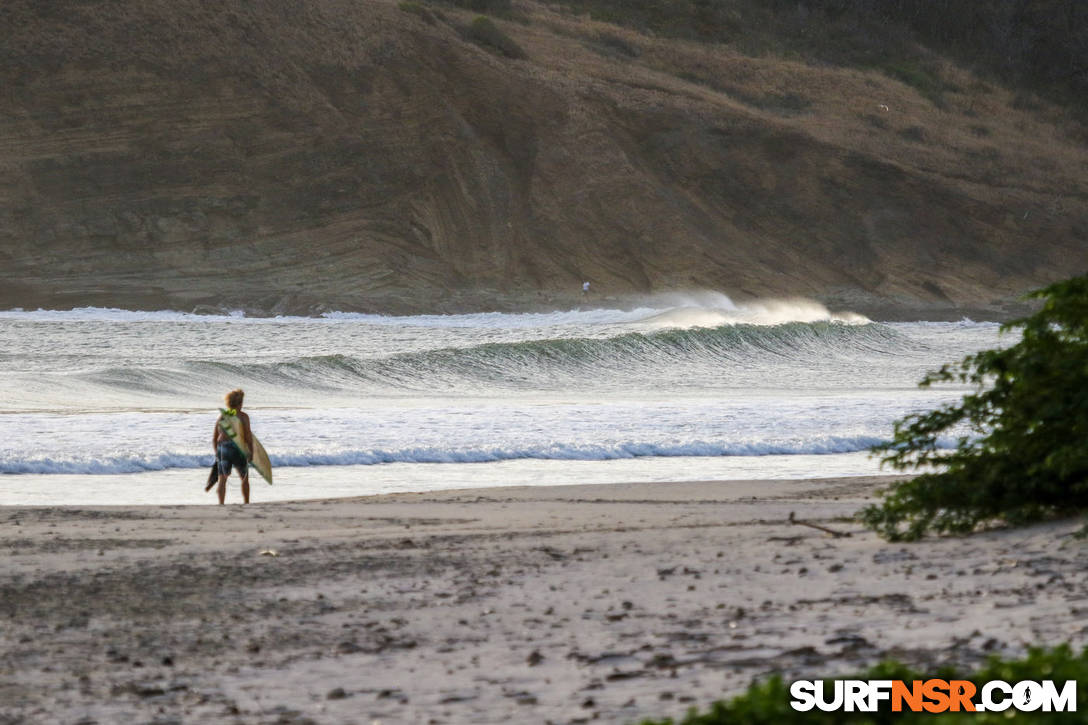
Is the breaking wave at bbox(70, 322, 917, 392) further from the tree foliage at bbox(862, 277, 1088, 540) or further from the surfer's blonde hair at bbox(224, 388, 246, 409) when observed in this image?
the tree foliage at bbox(862, 277, 1088, 540)

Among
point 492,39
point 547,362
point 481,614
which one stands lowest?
point 481,614

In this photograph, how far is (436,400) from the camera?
23.8m

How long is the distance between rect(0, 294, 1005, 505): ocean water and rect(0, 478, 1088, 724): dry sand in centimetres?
224

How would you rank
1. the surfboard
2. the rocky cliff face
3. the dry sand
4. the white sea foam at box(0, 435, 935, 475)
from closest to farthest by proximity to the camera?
the dry sand
the surfboard
the white sea foam at box(0, 435, 935, 475)
the rocky cliff face

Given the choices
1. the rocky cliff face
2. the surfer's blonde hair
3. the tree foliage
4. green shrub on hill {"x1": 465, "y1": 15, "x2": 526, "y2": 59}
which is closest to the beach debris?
the tree foliage

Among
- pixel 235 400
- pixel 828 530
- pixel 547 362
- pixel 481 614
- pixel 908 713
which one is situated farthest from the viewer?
pixel 547 362

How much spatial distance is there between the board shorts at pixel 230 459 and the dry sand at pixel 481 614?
2243 millimetres

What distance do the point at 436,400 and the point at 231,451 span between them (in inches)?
479

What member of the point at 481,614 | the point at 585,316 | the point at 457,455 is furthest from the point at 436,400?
the point at 585,316

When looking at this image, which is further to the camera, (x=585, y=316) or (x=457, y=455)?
(x=585, y=316)

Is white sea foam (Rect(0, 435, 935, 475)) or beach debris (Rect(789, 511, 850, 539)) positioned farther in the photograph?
white sea foam (Rect(0, 435, 935, 475))

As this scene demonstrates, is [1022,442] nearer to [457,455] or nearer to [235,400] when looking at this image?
[235,400]

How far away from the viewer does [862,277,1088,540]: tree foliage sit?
7.07 m

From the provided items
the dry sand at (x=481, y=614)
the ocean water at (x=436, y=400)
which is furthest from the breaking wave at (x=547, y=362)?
the dry sand at (x=481, y=614)
